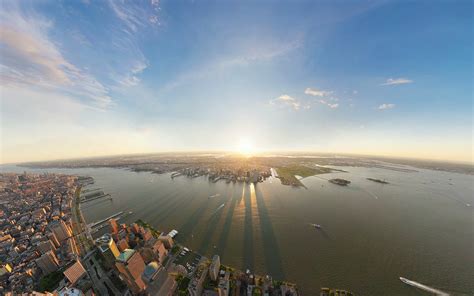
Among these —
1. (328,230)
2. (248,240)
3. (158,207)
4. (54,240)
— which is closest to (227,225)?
(248,240)

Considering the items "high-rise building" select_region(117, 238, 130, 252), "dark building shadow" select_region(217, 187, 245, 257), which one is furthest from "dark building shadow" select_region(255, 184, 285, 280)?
"high-rise building" select_region(117, 238, 130, 252)

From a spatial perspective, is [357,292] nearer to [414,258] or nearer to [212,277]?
[414,258]

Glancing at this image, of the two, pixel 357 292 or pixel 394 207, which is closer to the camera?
pixel 357 292

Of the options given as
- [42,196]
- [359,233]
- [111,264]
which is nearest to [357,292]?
[359,233]

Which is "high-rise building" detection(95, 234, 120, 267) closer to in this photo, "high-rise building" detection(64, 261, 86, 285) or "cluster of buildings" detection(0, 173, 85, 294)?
"high-rise building" detection(64, 261, 86, 285)

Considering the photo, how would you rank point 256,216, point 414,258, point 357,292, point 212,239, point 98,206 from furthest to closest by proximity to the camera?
point 98,206, point 256,216, point 212,239, point 414,258, point 357,292

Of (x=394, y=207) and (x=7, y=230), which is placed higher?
(x=394, y=207)
